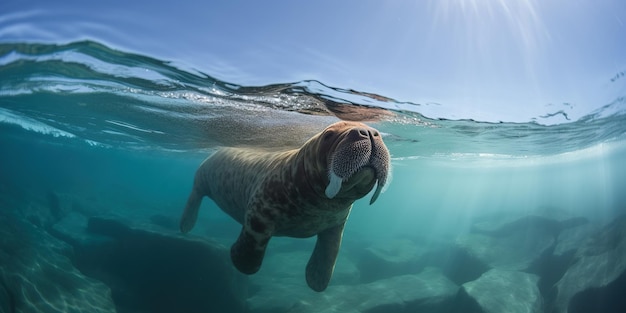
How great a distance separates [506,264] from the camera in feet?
52.3

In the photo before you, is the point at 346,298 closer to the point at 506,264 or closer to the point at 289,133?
the point at 289,133

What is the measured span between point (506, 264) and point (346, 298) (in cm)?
958

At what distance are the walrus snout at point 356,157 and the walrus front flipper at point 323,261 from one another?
3.04 meters

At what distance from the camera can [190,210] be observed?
10344 millimetres

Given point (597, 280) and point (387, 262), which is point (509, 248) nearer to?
point (387, 262)

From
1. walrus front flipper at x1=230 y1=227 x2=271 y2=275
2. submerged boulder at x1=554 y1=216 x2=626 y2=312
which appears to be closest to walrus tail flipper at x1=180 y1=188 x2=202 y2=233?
walrus front flipper at x1=230 y1=227 x2=271 y2=275

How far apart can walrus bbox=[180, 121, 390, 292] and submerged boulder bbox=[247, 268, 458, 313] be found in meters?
4.05

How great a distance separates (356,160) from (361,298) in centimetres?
916

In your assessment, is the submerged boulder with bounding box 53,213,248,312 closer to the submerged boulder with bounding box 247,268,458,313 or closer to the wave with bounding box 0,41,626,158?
the submerged boulder with bounding box 247,268,458,313

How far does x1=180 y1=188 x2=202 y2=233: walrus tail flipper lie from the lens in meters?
10.1

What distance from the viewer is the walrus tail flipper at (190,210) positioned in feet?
33.3

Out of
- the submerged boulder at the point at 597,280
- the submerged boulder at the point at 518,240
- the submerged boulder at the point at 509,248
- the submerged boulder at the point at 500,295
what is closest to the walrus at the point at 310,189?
the submerged boulder at the point at 500,295

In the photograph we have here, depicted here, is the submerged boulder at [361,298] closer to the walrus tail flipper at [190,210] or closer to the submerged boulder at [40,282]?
the walrus tail flipper at [190,210]

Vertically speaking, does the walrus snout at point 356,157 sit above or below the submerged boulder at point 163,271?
above
